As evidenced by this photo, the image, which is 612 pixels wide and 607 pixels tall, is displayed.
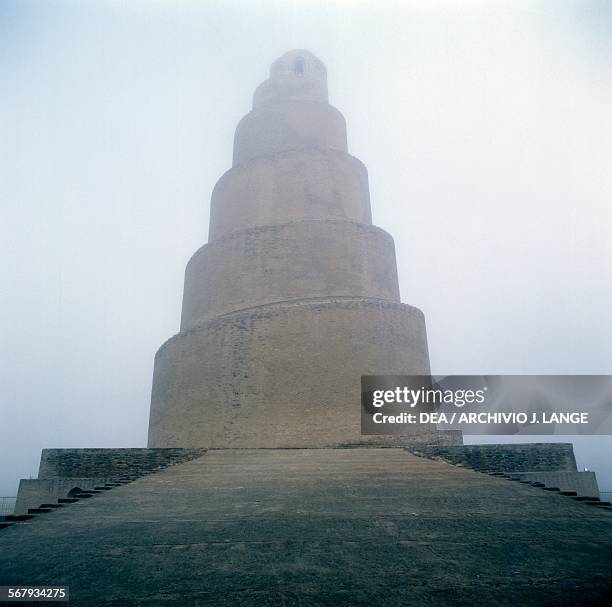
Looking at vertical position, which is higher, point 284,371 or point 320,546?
point 284,371

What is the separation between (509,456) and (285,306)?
530 cm

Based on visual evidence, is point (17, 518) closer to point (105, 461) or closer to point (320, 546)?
point (320, 546)

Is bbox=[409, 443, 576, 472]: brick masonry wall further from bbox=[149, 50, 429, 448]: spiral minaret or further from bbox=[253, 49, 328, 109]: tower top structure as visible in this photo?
bbox=[253, 49, 328, 109]: tower top structure

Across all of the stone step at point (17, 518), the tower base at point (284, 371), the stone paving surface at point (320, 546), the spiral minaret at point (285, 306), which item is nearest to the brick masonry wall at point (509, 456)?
the tower base at point (284, 371)

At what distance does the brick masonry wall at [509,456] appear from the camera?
7.61 meters

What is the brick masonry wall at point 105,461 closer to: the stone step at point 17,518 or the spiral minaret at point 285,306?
the spiral minaret at point 285,306

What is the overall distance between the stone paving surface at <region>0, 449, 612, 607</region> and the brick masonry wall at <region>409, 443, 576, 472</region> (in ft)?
9.47

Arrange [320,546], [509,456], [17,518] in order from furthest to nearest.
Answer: [509,456] < [17,518] < [320,546]

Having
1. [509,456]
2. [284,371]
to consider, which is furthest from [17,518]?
[509,456]

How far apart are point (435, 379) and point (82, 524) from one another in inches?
378

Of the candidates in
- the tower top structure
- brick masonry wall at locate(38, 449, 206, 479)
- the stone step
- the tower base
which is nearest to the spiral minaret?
the tower base

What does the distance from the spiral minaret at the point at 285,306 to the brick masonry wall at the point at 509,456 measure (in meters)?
2.30

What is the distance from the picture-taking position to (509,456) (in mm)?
8070

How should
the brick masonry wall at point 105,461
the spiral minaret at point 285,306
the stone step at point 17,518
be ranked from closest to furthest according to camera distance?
the stone step at point 17,518 < the brick masonry wall at point 105,461 < the spiral minaret at point 285,306
